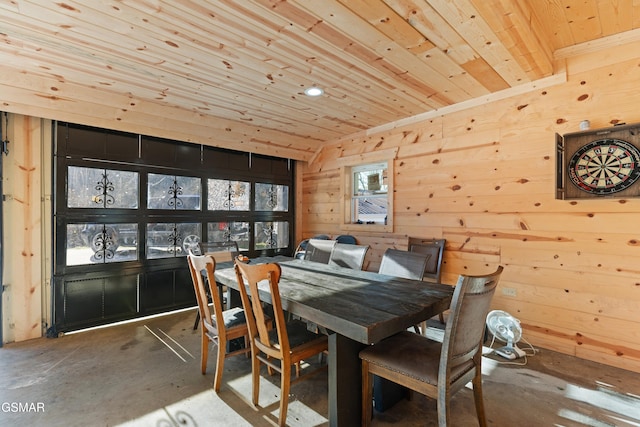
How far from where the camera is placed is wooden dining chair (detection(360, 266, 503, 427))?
151 cm

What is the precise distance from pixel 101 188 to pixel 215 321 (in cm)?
229

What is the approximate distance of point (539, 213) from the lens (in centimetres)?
293

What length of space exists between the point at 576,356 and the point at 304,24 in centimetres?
349

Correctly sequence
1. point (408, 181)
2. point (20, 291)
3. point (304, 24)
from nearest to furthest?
point (304, 24) < point (20, 291) < point (408, 181)

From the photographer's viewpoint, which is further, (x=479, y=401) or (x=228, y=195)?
(x=228, y=195)

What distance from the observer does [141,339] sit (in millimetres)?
3168

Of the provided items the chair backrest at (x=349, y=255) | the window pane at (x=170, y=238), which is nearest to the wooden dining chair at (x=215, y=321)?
the chair backrest at (x=349, y=255)

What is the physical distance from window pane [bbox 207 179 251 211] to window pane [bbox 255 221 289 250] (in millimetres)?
432

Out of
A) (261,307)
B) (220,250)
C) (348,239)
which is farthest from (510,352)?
(220,250)

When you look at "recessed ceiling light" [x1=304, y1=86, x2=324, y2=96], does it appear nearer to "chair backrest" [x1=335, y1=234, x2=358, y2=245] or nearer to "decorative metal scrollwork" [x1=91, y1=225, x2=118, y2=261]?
"chair backrest" [x1=335, y1=234, x2=358, y2=245]

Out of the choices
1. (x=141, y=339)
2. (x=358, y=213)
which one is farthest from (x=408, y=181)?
(x=141, y=339)

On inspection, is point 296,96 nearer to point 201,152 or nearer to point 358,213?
point 201,152

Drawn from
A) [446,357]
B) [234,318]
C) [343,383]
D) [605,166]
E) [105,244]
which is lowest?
[343,383]

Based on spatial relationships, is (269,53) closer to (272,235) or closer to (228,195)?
(228,195)
